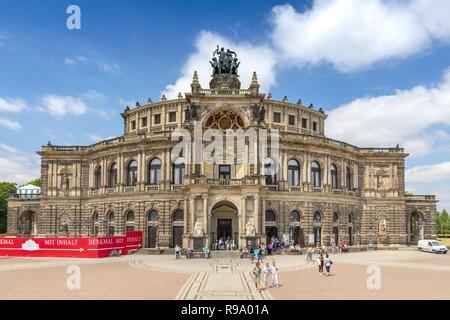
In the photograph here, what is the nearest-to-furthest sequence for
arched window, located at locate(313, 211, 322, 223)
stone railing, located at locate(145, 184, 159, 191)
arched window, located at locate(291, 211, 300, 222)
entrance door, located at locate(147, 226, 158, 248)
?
arched window, located at locate(291, 211, 300, 222), entrance door, located at locate(147, 226, 158, 248), stone railing, located at locate(145, 184, 159, 191), arched window, located at locate(313, 211, 322, 223)

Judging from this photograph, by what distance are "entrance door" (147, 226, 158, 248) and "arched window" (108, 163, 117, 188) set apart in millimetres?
8980

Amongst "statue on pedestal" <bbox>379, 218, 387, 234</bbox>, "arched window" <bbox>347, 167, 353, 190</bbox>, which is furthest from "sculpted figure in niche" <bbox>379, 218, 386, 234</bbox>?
"arched window" <bbox>347, 167, 353, 190</bbox>

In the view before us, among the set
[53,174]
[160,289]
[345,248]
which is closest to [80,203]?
[53,174]

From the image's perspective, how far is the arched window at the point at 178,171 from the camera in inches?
2303

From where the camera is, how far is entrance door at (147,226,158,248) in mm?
58125

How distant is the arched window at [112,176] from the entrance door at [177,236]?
1183 cm

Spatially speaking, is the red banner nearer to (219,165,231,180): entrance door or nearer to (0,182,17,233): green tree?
(219,165,231,180): entrance door

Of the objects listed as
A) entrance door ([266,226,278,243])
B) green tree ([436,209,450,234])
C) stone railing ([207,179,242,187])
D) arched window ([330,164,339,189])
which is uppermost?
arched window ([330,164,339,189])

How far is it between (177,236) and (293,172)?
17222mm

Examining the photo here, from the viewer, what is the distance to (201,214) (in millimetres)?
50406

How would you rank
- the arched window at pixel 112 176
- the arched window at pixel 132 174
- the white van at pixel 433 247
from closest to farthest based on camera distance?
the white van at pixel 433 247 → the arched window at pixel 132 174 → the arched window at pixel 112 176

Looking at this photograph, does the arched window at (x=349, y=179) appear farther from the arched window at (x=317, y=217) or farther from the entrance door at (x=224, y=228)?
the entrance door at (x=224, y=228)

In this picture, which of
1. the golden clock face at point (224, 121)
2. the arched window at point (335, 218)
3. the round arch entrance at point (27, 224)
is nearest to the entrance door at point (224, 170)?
the golden clock face at point (224, 121)
